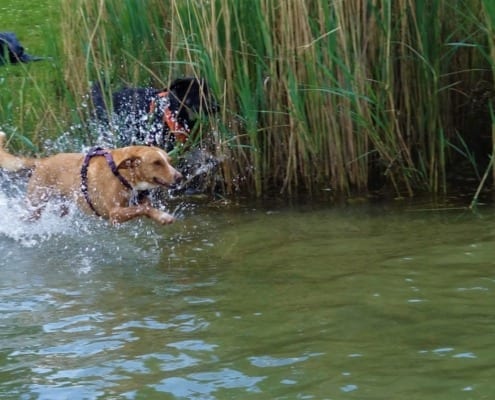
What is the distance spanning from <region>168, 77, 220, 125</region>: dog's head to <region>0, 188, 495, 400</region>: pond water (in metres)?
0.75

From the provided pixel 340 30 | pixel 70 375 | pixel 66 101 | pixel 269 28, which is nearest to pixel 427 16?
pixel 340 30

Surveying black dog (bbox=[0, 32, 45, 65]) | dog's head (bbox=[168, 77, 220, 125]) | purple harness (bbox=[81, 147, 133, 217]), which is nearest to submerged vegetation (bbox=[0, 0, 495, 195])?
dog's head (bbox=[168, 77, 220, 125])

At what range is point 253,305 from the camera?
15.9ft

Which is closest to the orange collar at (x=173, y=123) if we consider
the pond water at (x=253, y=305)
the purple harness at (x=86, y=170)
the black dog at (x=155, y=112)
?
the black dog at (x=155, y=112)

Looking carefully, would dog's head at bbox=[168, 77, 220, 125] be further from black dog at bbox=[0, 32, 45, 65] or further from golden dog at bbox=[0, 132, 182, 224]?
black dog at bbox=[0, 32, 45, 65]

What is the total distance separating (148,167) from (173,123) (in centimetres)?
101

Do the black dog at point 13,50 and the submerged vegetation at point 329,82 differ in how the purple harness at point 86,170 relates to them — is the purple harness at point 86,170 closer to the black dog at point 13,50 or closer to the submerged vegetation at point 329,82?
the submerged vegetation at point 329,82

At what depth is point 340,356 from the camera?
13.2ft

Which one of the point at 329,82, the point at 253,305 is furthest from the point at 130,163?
the point at 253,305

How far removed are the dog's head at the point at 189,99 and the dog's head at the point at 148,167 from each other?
63 cm

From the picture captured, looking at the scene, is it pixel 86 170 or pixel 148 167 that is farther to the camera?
pixel 86 170

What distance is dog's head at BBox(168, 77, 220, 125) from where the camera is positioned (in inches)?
283

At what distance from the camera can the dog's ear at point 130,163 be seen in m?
6.61

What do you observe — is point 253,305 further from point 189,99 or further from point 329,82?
point 189,99
